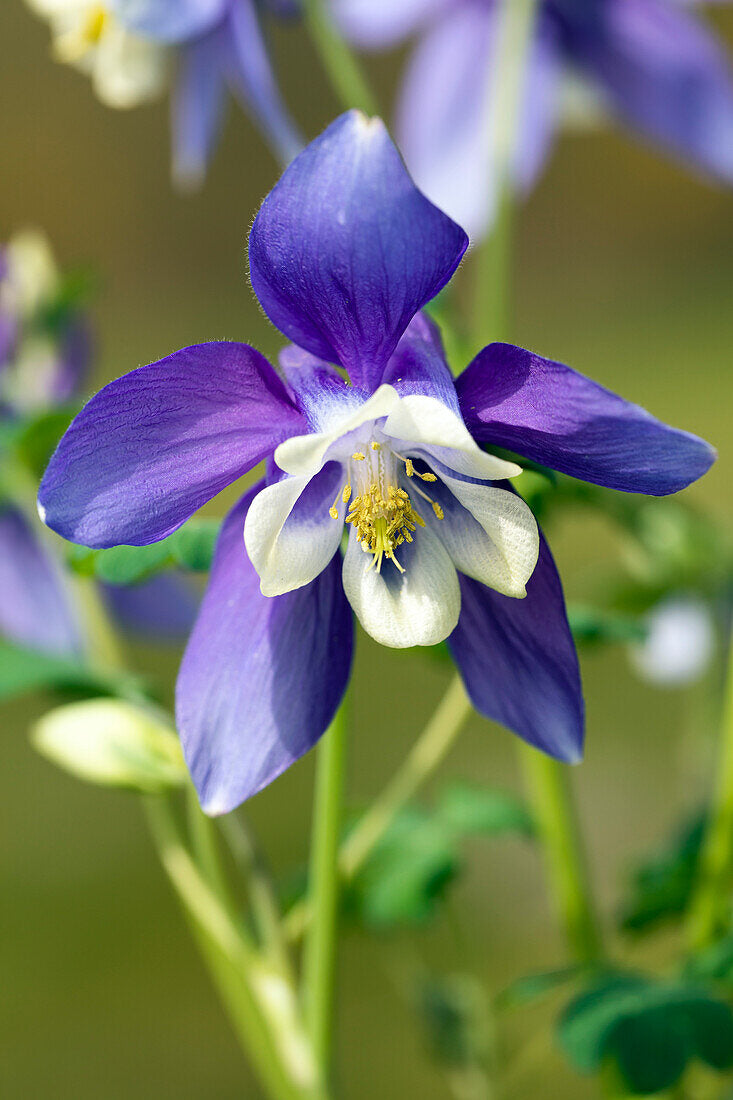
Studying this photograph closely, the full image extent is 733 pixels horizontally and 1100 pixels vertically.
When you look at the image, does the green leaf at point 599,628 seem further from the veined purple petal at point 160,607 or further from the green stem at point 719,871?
the veined purple petal at point 160,607

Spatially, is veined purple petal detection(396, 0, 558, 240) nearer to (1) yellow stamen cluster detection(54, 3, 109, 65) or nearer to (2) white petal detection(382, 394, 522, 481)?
(1) yellow stamen cluster detection(54, 3, 109, 65)

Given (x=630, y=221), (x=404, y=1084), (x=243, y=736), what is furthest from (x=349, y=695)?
(x=630, y=221)

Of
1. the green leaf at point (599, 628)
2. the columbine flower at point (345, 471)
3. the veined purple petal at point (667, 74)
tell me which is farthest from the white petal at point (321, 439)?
the veined purple petal at point (667, 74)

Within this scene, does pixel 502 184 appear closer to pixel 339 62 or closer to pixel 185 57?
pixel 339 62

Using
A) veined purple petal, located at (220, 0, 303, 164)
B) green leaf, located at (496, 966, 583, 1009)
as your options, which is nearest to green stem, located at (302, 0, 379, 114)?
veined purple petal, located at (220, 0, 303, 164)

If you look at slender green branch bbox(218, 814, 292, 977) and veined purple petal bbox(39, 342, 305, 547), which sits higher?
veined purple petal bbox(39, 342, 305, 547)

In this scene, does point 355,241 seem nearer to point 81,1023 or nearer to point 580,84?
point 580,84
